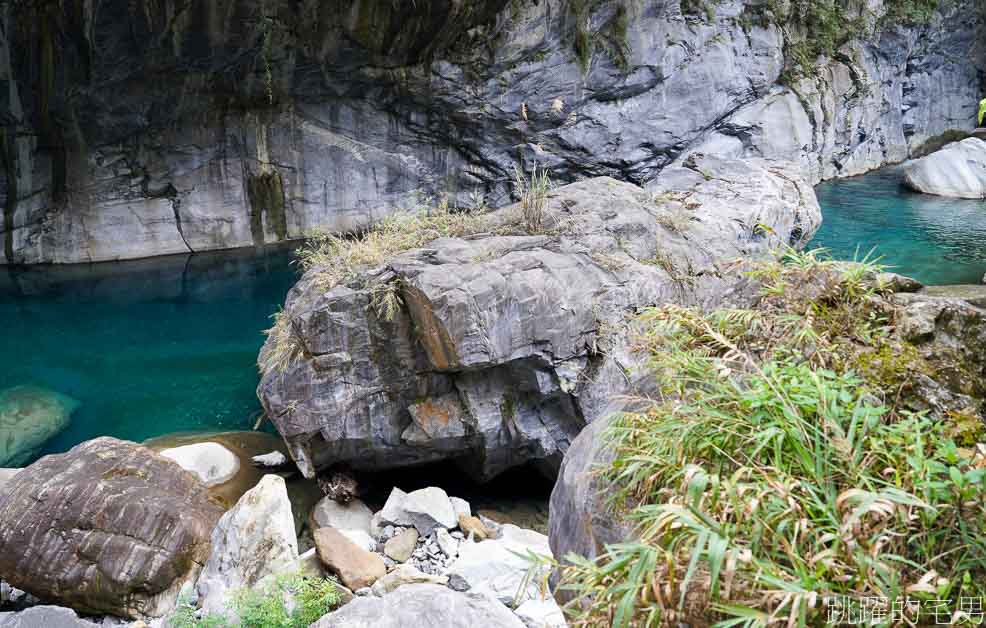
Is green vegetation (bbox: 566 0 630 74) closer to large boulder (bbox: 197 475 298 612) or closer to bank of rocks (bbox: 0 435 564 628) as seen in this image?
bank of rocks (bbox: 0 435 564 628)

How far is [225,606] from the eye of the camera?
4.43 m

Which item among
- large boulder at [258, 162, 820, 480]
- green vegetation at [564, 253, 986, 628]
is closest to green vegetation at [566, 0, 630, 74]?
large boulder at [258, 162, 820, 480]

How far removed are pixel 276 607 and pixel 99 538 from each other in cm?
191

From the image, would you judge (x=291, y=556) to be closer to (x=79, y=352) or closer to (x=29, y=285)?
(x=79, y=352)

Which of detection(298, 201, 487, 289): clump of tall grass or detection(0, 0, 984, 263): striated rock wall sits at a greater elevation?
detection(0, 0, 984, 263): striated rock wall

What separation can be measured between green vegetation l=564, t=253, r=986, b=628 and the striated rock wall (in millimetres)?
10950

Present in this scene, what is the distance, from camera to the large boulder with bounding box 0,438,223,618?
501 cm

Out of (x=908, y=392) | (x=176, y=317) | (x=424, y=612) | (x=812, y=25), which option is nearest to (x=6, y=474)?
(x=424, y=612)

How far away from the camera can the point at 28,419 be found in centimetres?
816

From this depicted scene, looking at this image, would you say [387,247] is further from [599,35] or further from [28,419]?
[599,35]

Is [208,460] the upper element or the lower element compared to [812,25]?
lower

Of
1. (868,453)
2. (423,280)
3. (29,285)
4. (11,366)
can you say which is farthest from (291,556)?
(29,285)

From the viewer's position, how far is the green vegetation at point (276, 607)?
4109 millimetres

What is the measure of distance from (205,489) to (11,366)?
19.8 ft
